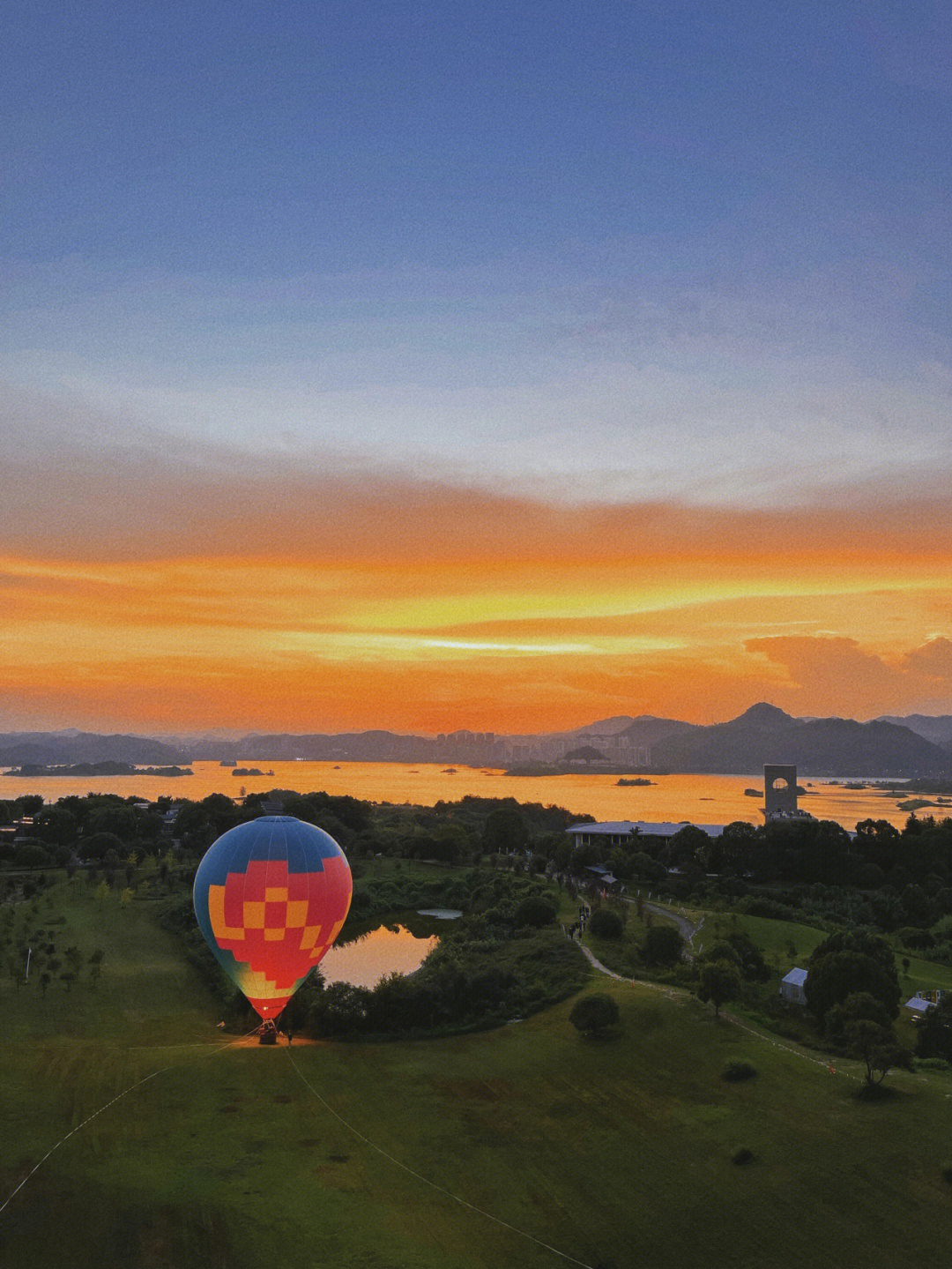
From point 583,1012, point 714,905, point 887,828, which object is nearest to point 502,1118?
point 583,1012

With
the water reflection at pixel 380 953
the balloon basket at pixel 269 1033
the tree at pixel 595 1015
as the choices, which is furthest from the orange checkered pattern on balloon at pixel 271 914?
the water reflection at pixel 380 953

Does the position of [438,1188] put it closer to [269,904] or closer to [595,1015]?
[595,1015]

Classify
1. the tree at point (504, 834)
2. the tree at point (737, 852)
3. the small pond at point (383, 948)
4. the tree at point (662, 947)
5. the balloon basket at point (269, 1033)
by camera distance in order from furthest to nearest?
1. the tree at point (504, 834)
2. the tree at point (737, 852)
3. the small pond at point (383, 948)
4. the tree at point (662, 947)
5. the balloon basket at point (269, 1033)

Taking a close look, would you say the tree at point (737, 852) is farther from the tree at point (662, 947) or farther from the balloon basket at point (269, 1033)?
the balloon basket at point (269, 1033)

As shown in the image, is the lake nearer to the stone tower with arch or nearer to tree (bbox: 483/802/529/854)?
the stone tower with arch

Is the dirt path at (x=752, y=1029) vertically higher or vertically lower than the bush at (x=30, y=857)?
higher

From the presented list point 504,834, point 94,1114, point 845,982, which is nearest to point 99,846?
point 504,834
